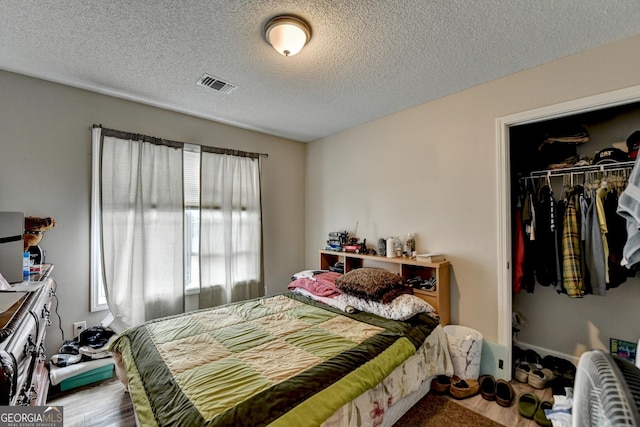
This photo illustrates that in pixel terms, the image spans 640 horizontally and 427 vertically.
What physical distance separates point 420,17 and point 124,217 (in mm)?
2887

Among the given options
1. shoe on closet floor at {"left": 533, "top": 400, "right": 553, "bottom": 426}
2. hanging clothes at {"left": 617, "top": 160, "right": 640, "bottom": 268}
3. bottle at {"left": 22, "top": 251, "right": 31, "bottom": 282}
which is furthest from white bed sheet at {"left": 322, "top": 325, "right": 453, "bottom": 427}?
bottle at {"left": 22, "top": 251, "right": 31, "bottom": 282}

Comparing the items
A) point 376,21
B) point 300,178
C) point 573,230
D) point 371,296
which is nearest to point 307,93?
point 376,21

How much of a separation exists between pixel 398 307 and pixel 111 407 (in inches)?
87.6

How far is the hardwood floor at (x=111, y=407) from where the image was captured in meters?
1.78

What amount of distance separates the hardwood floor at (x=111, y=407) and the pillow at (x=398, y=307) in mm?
685

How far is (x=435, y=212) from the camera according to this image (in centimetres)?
265

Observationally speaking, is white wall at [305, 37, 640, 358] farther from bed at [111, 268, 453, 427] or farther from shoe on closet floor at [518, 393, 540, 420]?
bed at [111, 268, 453, 427]

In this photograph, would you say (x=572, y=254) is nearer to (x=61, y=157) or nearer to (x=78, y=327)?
(x=78, y=327)

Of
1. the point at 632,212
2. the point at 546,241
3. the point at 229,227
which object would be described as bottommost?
the point at 546,241

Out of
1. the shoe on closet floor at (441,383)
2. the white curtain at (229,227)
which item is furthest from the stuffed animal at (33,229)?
the shoe on closet floor at (441,383)

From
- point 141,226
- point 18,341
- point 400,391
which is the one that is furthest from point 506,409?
point 141,226

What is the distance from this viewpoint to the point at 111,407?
192cm

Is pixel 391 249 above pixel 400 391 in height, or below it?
above

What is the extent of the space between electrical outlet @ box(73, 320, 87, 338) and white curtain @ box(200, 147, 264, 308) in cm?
98
